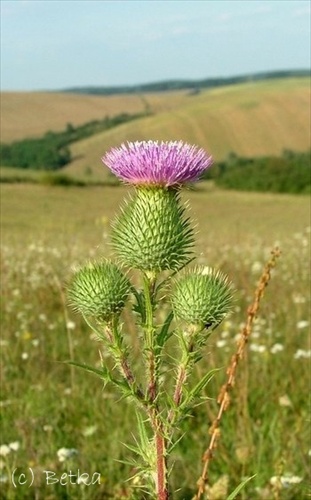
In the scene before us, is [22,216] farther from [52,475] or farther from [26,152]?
[52,475]

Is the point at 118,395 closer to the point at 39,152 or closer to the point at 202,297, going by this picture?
the point at 202,297

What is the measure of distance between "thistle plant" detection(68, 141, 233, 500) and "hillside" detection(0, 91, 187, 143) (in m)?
3.94

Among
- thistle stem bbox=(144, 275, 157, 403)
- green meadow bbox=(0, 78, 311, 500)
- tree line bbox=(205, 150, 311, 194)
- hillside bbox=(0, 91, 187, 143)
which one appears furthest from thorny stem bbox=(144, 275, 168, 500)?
tree line bbox=(205, 150, 311, 194)

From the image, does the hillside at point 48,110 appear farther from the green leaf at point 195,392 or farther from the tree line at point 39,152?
the green leaf at point 195,392

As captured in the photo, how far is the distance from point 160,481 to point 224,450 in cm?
239

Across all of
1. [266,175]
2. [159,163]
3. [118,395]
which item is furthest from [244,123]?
[159,163]

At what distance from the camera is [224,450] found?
3.79 metres

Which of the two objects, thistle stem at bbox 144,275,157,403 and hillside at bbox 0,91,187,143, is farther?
hillside at bbox 0,91,187,143

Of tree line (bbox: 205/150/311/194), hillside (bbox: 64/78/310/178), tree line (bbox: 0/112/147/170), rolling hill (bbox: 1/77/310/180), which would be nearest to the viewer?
tree line (bbox: 0/112/147/170)

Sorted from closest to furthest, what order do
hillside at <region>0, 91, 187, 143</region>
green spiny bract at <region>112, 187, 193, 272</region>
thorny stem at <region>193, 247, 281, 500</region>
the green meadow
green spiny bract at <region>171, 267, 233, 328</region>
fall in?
green spiny bract at <region>171, 267, 233, 328</region>
green spiny bract at <region>112, 187, 193, 272</region>
thorny stem at <region>193, 247, 281, 500</region>
the green meadow
hillside at <region>0, 91, 187, 143</region>

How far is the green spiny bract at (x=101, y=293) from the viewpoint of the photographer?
1650mm

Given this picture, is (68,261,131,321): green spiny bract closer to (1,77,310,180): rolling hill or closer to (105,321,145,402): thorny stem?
(105,321,145,402): thorny stem

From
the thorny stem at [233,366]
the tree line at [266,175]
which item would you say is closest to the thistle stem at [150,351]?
the thorny stem at [233,366]

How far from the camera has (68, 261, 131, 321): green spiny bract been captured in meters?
1.65
